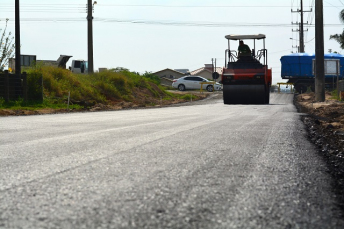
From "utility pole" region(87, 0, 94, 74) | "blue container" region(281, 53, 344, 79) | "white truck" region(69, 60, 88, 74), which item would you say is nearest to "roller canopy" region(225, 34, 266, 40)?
"utility pole" region(87, 0, 94, 74)

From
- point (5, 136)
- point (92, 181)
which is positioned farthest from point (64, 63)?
point (92, 181)

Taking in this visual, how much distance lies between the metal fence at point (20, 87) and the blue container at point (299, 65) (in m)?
25.5

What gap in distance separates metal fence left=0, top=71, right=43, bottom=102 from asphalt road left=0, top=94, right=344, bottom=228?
19.3 meters

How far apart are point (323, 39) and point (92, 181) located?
25480 mm

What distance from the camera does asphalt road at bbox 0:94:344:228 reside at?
11.8 feet

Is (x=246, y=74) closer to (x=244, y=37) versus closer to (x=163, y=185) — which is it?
(x=244, y=37)

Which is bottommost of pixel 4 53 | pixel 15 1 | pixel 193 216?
pixel 193 216

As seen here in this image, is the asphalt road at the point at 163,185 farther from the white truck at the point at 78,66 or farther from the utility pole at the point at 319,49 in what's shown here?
the white truck at the point at 78,66

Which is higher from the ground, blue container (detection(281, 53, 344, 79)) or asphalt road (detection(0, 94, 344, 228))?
blue container (detection(281, 53, 344, 79))

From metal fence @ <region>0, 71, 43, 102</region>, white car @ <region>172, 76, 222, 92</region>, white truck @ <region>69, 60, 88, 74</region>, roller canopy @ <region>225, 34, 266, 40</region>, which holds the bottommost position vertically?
metal fence @ <region>0, 71, 43, 102</region>

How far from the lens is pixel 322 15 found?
28297 mm

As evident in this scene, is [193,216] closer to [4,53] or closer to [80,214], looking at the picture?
[80,214]

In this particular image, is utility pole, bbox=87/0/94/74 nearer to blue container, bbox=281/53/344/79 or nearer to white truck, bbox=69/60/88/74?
white truck, bbox=69/60/88/74

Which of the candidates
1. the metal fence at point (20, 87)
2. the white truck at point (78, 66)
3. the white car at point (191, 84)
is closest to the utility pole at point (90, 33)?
the metal fence at point (20, 87)
